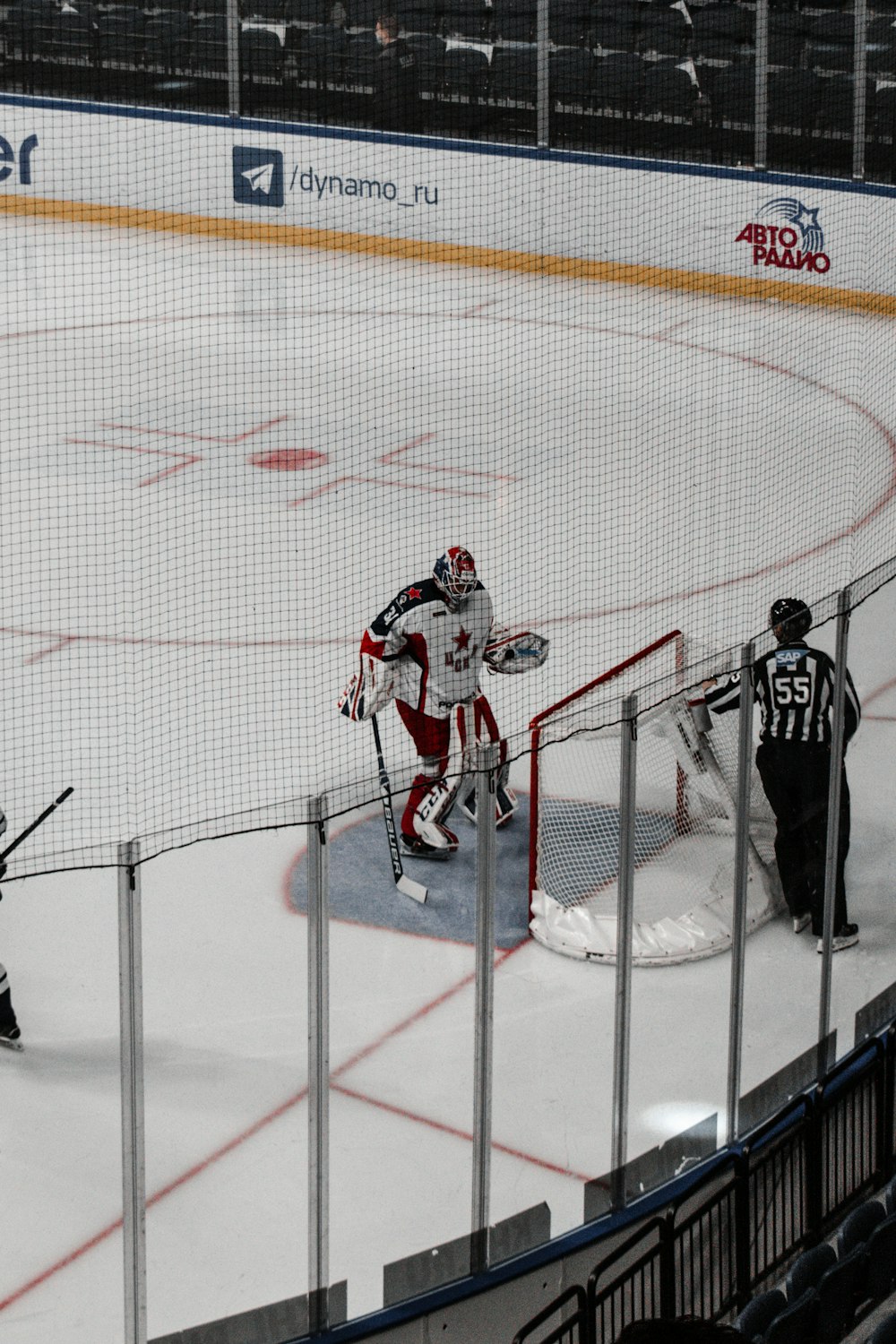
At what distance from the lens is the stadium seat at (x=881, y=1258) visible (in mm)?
3447

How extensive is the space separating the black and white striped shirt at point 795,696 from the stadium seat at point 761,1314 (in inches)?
50.7

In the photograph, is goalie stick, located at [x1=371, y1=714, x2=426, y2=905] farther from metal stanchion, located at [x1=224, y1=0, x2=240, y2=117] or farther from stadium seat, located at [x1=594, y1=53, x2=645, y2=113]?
metal stanchion, located at [x1=224, y1=0, x2=240, y2=117]

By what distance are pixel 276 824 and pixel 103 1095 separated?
58cm

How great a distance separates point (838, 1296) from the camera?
3359mm

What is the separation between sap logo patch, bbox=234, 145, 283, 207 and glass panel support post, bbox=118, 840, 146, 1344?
419 inches

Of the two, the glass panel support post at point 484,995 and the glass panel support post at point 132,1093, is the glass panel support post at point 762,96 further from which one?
the glass panel support post at point 132,1093

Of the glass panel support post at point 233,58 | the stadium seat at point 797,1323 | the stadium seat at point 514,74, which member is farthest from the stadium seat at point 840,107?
the stadium seat at point 797,1323

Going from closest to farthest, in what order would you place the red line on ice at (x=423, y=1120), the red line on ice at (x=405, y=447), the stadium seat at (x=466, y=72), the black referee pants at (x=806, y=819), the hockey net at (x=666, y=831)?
1. the red line on ice at (x=423, y=1120)
2. the hockey net at (x=666, y=831)
3. the black referee pants at (x=806, y=819)
4. the red line on ice at (x=405, y=447)
5. the stadium seat at (x=466, y=72)

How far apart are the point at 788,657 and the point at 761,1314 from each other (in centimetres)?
151

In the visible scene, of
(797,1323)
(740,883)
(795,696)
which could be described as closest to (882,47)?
(795,696)

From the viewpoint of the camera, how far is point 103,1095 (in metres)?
3.31

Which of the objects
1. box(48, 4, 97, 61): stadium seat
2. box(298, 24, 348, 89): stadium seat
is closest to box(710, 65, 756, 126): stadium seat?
box(298, 24, 348, 89): stadium seat

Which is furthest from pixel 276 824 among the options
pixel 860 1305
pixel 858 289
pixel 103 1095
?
pixel 858 289

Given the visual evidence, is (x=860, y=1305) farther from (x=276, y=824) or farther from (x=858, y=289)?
(x=858, y=289)
